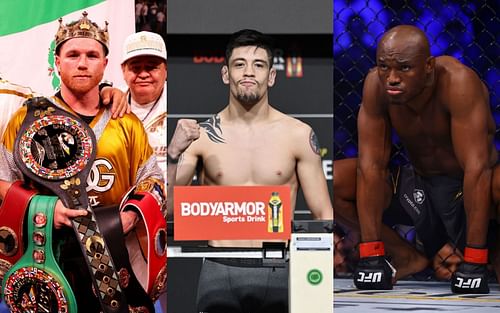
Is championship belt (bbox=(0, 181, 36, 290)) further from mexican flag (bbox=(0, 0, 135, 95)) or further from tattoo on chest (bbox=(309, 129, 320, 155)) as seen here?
tattoo on chest (bbox=(309, 129, 320, 155))

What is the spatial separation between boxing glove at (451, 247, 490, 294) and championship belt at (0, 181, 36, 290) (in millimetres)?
2527

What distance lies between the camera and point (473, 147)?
543 cm

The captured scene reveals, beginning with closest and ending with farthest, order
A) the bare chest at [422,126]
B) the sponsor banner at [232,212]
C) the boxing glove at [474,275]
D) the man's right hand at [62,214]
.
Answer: the sponsor banner at [232,212]
the man's right hand at [62,214]
the boxing glove at [474,275]
the bare chest at [422,126]

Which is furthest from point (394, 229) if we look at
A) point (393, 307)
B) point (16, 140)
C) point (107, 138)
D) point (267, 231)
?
point (16, 140)

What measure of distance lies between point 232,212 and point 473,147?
69.6 inches

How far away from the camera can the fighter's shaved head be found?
545cm

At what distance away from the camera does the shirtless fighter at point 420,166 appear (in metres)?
5.43

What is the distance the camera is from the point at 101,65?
455 cm

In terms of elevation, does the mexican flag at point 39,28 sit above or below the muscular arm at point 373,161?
above

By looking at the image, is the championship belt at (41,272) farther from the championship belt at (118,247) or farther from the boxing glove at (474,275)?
the boxing glove at (474,275)

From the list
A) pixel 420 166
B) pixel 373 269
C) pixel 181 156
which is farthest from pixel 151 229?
pixel 420 166

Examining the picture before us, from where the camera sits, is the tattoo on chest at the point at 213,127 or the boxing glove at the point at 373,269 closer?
the tattoo on chest at the point at 213,127

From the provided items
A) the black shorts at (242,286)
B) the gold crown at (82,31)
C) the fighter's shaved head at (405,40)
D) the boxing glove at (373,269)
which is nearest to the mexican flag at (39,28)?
the gold crown at (82,31)

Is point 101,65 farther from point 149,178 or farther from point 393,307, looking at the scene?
point 393,307
